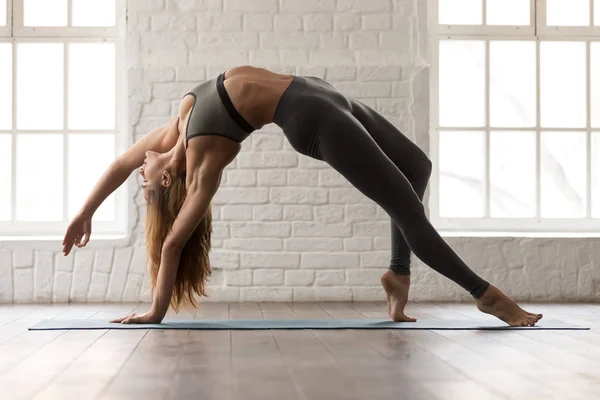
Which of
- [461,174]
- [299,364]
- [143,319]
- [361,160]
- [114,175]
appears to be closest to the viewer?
[299,364]

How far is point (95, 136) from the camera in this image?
5219 mm

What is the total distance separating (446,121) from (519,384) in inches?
139

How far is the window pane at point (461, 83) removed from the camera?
17.5 feet

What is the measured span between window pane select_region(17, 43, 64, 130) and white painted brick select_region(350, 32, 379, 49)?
6.52 feet

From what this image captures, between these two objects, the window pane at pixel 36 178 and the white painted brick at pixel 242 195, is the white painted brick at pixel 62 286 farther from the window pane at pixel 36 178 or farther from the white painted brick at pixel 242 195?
the white painted brick at pixel 242 195

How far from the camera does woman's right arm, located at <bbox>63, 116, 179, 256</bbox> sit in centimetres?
344

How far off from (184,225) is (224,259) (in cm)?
170

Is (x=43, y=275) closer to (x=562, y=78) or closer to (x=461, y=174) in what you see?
(x=461, y=174)

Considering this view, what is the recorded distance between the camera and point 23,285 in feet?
16.0

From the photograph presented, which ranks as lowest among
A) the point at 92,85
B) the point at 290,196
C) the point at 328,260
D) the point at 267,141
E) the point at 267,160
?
the point at 328,260

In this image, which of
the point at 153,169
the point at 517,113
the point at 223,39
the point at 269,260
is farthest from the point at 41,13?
the point at 517,113

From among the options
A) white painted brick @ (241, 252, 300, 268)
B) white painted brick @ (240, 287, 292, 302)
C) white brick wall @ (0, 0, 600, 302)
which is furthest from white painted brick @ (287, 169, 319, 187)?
white painted brick @ (240, 287, 292, 302)

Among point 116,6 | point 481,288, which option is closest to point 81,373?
point 481,288

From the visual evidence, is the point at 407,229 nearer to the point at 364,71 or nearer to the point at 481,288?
the point at 481,288
